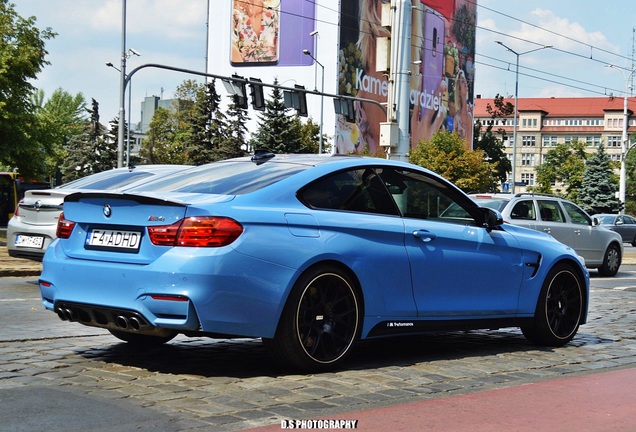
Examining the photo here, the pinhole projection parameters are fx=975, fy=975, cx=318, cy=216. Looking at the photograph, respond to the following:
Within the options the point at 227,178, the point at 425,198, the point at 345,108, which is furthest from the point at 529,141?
the point at 227,178

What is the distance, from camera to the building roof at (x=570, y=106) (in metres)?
186

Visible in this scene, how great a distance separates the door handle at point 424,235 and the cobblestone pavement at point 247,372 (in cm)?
90

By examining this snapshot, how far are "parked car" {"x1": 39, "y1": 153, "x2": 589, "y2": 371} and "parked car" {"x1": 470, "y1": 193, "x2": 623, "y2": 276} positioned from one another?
10.5 m

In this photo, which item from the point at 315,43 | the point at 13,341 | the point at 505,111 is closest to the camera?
the point at 13,341

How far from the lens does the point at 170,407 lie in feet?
16.9

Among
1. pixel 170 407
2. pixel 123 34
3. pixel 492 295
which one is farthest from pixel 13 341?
pixel 123 34

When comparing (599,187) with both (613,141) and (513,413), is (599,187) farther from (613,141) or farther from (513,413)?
(613,141)

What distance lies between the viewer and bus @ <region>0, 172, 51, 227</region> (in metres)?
54.4

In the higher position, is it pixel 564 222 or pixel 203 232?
pixel 203 232

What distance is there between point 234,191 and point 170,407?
168 centimetres

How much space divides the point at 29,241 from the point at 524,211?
30.8ft

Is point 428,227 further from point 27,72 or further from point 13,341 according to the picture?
point 27,72

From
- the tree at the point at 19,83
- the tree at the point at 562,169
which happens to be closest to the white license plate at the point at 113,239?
the tree at the point at 19,83

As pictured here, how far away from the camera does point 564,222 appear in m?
20.1
